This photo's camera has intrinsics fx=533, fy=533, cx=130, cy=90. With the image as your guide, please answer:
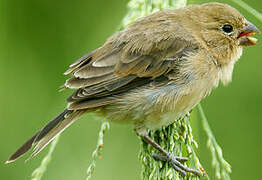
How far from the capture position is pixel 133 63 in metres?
5.01

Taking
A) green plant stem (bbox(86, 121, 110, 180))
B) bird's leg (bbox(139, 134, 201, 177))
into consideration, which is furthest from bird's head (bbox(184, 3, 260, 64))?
green plant stem (bbox(86, 121, 110, 180))

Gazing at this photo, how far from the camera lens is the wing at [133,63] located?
4.94 meters

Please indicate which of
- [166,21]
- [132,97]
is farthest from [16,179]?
[166,21]

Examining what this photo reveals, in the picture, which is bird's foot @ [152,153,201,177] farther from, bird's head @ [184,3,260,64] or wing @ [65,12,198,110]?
bird's head @ [184,3,260,64]

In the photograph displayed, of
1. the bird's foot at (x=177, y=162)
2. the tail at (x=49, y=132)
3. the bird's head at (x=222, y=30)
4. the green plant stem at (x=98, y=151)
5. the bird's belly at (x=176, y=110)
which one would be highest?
the bird's head at (x=222, y=30)

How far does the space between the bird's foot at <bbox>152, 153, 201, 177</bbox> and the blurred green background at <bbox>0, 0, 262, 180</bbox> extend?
1308mm

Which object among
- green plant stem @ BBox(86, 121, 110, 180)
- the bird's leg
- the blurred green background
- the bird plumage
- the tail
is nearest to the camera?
green plant stem @ BBox(86, 121, 110, 180)

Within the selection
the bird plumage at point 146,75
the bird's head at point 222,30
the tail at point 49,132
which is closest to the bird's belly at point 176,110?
the bird plumage at point 146,75

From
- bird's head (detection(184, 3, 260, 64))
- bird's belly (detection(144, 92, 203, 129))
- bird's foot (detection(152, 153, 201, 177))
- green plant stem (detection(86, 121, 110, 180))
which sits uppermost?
bird's head (detection(184, 3, 260, 64))

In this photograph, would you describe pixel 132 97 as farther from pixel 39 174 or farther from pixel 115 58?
pixel 39 174

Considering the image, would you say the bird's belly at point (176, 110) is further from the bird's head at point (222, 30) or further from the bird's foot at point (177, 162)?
the bird's head at point (222, 30)

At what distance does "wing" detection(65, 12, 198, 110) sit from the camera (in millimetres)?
4941

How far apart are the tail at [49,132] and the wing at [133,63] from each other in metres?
0.14

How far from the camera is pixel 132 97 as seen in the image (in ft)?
16.5
